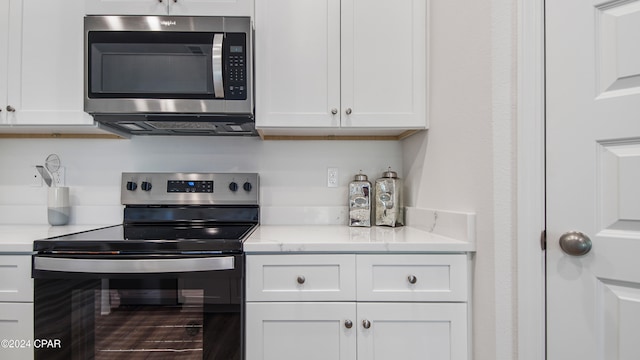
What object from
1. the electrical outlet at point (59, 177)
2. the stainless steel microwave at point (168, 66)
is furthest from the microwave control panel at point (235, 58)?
the electrical outlet at point (59, 177)

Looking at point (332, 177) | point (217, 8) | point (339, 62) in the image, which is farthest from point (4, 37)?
point (332, 177)

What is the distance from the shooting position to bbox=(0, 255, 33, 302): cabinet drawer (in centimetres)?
120

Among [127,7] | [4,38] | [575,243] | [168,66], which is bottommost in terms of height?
[575,243]

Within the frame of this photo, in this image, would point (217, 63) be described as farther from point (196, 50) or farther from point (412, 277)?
point (412, 277)

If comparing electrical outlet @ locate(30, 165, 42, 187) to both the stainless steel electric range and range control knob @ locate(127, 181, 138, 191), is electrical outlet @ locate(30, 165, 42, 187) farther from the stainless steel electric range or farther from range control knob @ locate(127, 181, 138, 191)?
the stainless steel electric range

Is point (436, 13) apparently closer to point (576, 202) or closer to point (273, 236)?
point (576, 202)

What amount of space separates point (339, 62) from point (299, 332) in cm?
120

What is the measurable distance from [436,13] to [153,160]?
1.69 meters

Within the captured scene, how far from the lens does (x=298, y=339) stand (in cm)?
120

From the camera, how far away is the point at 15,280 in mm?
1199

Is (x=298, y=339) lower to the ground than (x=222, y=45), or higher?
lower

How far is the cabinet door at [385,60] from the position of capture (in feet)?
4.96

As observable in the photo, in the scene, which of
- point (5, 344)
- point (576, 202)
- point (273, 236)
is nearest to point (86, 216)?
point (5, 344)

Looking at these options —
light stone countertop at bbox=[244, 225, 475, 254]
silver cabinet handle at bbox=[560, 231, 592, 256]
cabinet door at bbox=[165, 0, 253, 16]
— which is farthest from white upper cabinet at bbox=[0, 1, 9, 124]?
silver cabinet handle at bbox=[560, 231, 592, 256]
